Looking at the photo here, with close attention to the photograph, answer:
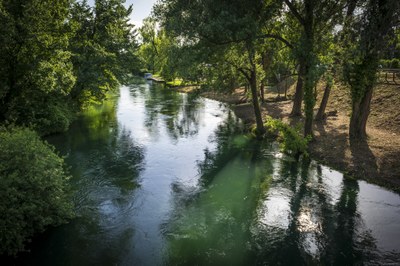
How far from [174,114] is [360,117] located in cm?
2185

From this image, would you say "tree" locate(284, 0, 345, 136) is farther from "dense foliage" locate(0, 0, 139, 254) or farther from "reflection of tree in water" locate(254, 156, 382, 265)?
"dense foliage" locate(0, 0, 139, 254)

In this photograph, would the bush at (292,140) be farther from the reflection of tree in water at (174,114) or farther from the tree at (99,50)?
the tree at (99,50)

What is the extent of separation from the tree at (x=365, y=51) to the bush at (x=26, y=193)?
16.3 metres

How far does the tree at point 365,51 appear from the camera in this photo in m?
15.4

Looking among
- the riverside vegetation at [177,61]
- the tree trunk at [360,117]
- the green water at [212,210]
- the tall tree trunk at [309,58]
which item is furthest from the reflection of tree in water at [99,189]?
the tree trunk at [360,117]

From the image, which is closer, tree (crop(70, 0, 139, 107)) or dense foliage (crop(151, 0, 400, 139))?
dense foliage (crop(151, 0, 400, 139))

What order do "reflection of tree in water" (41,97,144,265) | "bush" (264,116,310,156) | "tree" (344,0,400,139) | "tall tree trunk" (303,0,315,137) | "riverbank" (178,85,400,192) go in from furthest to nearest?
"bush" (264,116,310,156) < "tall tree trunk" (303,0,315,137) < "riverbank" (178,85,400,192) < "tree" (344,0,400,139) < "reflection of tree in water" (41,97,144,265)

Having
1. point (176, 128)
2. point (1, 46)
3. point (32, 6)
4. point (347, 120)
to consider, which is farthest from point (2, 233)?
point (347, 120)

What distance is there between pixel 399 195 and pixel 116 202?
1484 centimetres

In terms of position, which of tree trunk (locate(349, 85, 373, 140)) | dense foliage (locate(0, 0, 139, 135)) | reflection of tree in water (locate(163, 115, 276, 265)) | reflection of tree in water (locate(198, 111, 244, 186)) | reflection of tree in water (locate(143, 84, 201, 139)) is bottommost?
reflection of tree in water (locate(163, 115, 276, 265))

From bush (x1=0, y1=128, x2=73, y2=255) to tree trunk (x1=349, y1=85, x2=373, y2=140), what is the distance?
65.9 feet

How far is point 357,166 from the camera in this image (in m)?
19.2

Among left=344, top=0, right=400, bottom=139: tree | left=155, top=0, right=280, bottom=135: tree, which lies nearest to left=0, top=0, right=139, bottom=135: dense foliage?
left=155, top=0, right=280, bottom=135: tree

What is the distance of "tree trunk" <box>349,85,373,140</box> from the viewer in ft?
73.9
